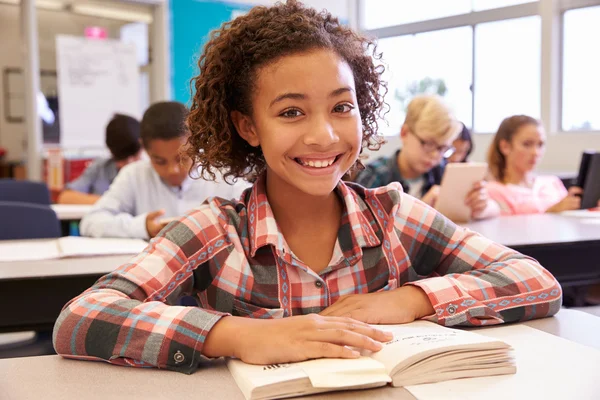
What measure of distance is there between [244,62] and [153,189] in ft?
4.94

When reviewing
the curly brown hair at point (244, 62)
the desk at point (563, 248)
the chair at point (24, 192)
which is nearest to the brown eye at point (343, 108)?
the curly brown hair at point (244, 62)

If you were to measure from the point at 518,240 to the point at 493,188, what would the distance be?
1326 mm

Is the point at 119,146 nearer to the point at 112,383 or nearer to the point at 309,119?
the point at 309,119

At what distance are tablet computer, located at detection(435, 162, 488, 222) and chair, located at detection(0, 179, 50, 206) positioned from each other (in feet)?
6.38

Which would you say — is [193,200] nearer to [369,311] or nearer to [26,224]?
[26,224]

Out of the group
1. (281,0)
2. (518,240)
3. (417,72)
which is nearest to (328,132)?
(281,0)

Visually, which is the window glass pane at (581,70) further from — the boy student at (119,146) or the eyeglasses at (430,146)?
the boy student at (119,146)

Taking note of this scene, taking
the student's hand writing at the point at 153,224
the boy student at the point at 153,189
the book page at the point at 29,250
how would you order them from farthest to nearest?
1. the boy student at the point at 153,189
2. the student's hand writing at the point at 153,224
3. the book page at the point at 29,250

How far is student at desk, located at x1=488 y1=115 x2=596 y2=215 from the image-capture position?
3.17m

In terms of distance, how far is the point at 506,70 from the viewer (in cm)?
507

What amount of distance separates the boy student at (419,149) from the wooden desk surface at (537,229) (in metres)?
0.16

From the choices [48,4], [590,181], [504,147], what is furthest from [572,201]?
[48,4]

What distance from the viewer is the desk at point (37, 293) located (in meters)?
1.53

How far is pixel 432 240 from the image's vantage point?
1.20 metres
